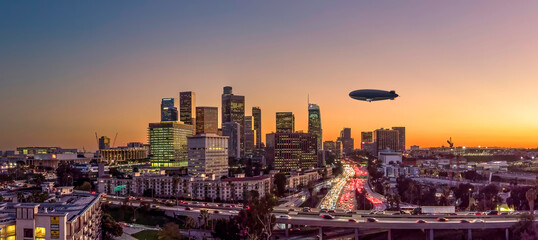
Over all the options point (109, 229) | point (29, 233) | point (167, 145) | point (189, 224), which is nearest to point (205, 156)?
point (167, 145)

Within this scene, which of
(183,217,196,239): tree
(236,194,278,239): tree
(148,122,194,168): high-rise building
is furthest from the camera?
(148,122,194,168): high-rise building

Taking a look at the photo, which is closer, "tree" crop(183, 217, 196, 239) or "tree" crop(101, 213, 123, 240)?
"tree" crop(101, 213, 123, 240)

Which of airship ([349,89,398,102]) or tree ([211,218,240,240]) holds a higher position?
airship ([349,89,398,102])

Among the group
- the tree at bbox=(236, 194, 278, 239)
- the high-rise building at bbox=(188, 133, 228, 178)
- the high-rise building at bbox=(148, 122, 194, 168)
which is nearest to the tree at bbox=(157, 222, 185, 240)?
the tree at bbox=(236, 194, 278, 239)

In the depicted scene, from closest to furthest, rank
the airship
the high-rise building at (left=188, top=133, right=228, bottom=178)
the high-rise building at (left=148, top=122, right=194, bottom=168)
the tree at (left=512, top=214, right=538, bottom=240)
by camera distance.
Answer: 1. the tree at (left=512, top=214, right=538, bottom=240)
2. the airship
3. the high-rise building at (left=188, top=133, right=228, bottom=178)
4. the high-rise building at (left=148, top=122, right=194, bottom=168)

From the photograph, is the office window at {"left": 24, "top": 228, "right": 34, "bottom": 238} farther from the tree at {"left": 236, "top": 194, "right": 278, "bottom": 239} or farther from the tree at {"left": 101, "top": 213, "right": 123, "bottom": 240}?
the tree at {"left": 236, "top": 194, "right": 278, "bottom": 239}

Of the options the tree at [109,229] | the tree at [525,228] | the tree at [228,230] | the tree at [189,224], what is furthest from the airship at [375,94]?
the tree at [109,229]

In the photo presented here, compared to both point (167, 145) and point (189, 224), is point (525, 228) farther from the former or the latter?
point (167, 145)
